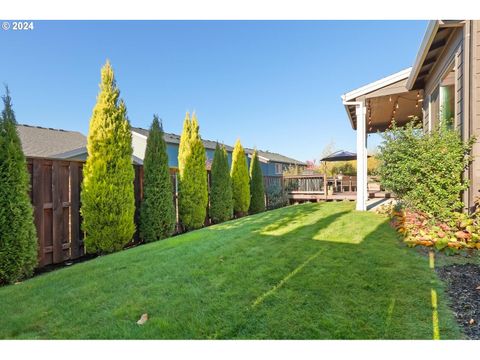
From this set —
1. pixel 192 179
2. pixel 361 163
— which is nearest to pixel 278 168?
pixel 361 163

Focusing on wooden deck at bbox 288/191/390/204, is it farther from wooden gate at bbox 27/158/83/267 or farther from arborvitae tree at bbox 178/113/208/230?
wooden gate at bbox 27/158/83/267

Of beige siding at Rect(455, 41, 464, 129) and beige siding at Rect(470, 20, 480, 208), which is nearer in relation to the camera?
beige siding at Rect(470, 20, 480, 208)

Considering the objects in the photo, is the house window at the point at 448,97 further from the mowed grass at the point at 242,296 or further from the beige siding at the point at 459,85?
the mowed grass at the point at 242,296

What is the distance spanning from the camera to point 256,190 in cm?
1041

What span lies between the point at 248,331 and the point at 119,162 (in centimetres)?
411

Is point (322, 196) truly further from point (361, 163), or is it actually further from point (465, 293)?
point (465, 293)

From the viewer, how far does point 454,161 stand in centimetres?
405

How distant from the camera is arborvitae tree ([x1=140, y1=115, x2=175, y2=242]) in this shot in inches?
222

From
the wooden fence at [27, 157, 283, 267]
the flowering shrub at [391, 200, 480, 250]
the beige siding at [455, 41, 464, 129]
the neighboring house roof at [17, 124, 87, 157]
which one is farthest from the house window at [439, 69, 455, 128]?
the neighboring house roof at [17, 124, 87, 157]

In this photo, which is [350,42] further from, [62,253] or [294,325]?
[62,253]

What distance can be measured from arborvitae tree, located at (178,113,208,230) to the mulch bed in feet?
17.8

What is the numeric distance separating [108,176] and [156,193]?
1218 millimetres
